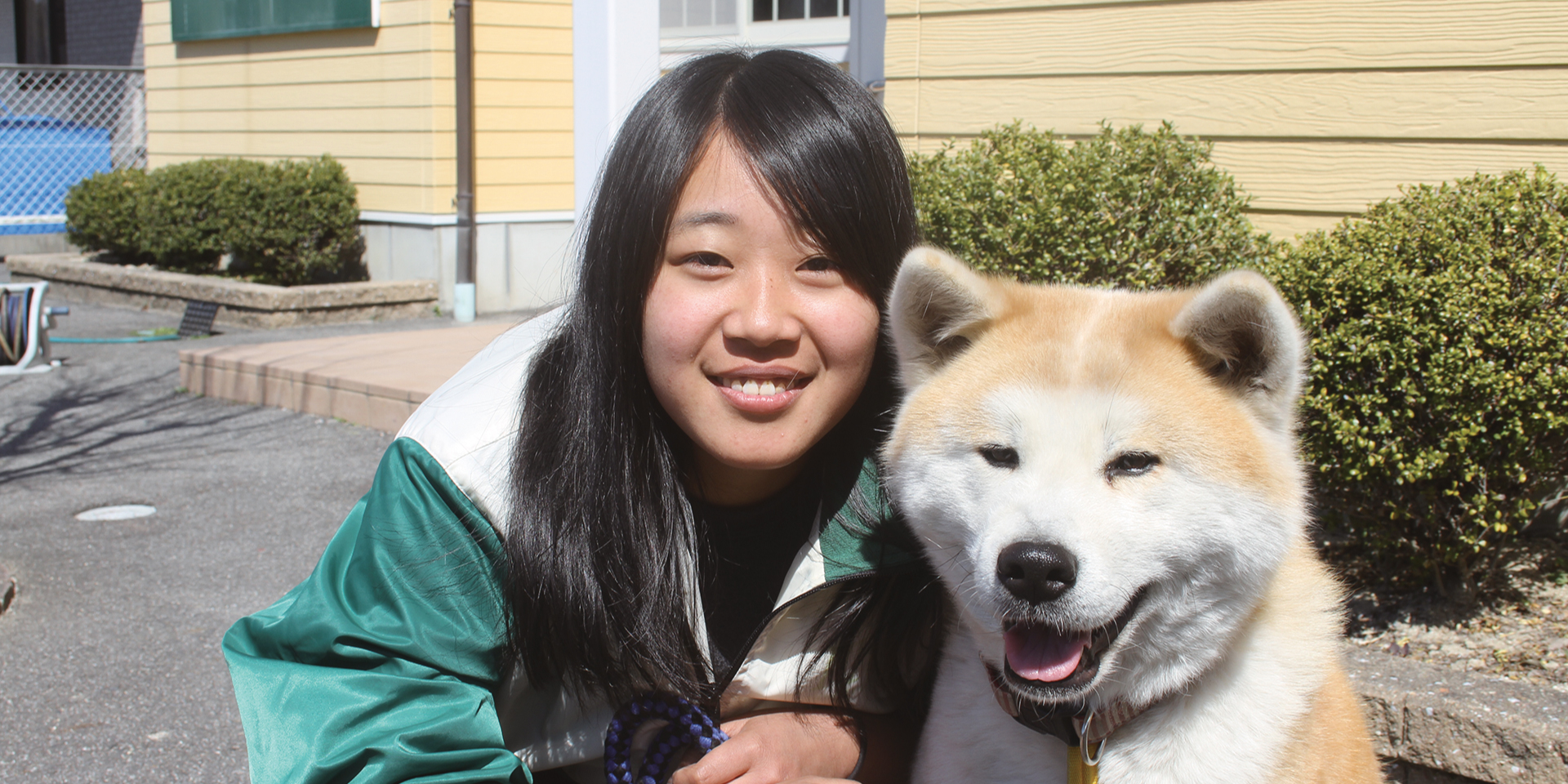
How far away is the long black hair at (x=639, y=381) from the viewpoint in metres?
1.91

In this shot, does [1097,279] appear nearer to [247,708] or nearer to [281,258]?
[247,708]

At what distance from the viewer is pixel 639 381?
6.73 feet

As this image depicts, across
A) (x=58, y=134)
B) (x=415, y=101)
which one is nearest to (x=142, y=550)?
(x=415, y=101)

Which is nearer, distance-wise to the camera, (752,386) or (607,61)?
(752,386)

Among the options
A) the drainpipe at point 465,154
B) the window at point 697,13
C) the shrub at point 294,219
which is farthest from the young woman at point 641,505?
the shrub at point 294,219

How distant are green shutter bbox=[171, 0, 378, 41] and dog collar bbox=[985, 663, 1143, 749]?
9.95 meters

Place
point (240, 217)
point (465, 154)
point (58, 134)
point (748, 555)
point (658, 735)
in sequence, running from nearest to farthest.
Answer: point (658, 735), point (748, 555), point (465, 154), point (240, 217), point (58, 134)

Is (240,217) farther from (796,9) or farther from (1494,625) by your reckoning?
(1494,625)

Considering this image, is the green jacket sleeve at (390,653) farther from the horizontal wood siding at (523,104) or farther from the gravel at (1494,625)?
the horizontal wood siding at (523,104)

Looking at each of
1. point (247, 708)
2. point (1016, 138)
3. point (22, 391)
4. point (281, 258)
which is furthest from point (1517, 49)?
point (281, 258)

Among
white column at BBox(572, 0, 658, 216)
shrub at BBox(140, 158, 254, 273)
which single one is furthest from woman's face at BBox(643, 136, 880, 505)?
shrub at BBox(140, 158, 254, 273)

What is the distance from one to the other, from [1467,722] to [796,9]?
5922mm

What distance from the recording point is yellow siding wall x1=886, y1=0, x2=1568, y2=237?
4.00 meters

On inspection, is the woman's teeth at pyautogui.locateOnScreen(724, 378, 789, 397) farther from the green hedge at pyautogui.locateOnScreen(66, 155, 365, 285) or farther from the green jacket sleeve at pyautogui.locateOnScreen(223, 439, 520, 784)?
the green hedge at pyautogui.locateOnScreen(66, 155, 365, 285)
